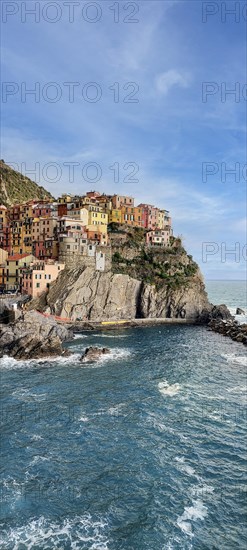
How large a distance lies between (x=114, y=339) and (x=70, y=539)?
179 ft

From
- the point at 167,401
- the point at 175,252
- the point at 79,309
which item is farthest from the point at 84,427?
the point at 175,252

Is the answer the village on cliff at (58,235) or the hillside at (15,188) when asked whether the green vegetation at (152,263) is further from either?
the hillside at (15,188)

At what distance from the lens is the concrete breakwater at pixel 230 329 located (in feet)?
256

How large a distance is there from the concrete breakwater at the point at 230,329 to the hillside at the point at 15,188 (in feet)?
309

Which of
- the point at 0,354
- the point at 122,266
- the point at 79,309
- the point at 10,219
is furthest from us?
the point at 10,219

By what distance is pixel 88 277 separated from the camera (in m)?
93.0

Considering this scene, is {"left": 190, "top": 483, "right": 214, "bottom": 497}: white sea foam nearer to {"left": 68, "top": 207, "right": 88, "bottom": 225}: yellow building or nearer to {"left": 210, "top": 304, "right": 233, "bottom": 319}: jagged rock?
{"left": 210, "top": 304, "right": 233, "bottom": 319}: jagged rock

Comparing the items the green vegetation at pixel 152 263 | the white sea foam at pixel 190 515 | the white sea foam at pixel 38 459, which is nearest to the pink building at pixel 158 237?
the green vegetation at pixel 152 263

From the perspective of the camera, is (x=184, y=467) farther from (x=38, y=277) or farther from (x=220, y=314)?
(x=220, y=314)

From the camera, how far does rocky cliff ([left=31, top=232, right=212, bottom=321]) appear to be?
88.9m

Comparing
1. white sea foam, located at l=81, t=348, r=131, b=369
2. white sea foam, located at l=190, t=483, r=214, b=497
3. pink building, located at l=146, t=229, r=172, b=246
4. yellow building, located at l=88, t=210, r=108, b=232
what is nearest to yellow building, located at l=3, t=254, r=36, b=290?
yellow building, located at l=88, t=210, r=108, b=232

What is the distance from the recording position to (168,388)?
147 feet

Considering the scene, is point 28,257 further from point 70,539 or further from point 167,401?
point 70,539

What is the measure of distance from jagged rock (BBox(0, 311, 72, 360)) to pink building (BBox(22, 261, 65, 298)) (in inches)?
863
